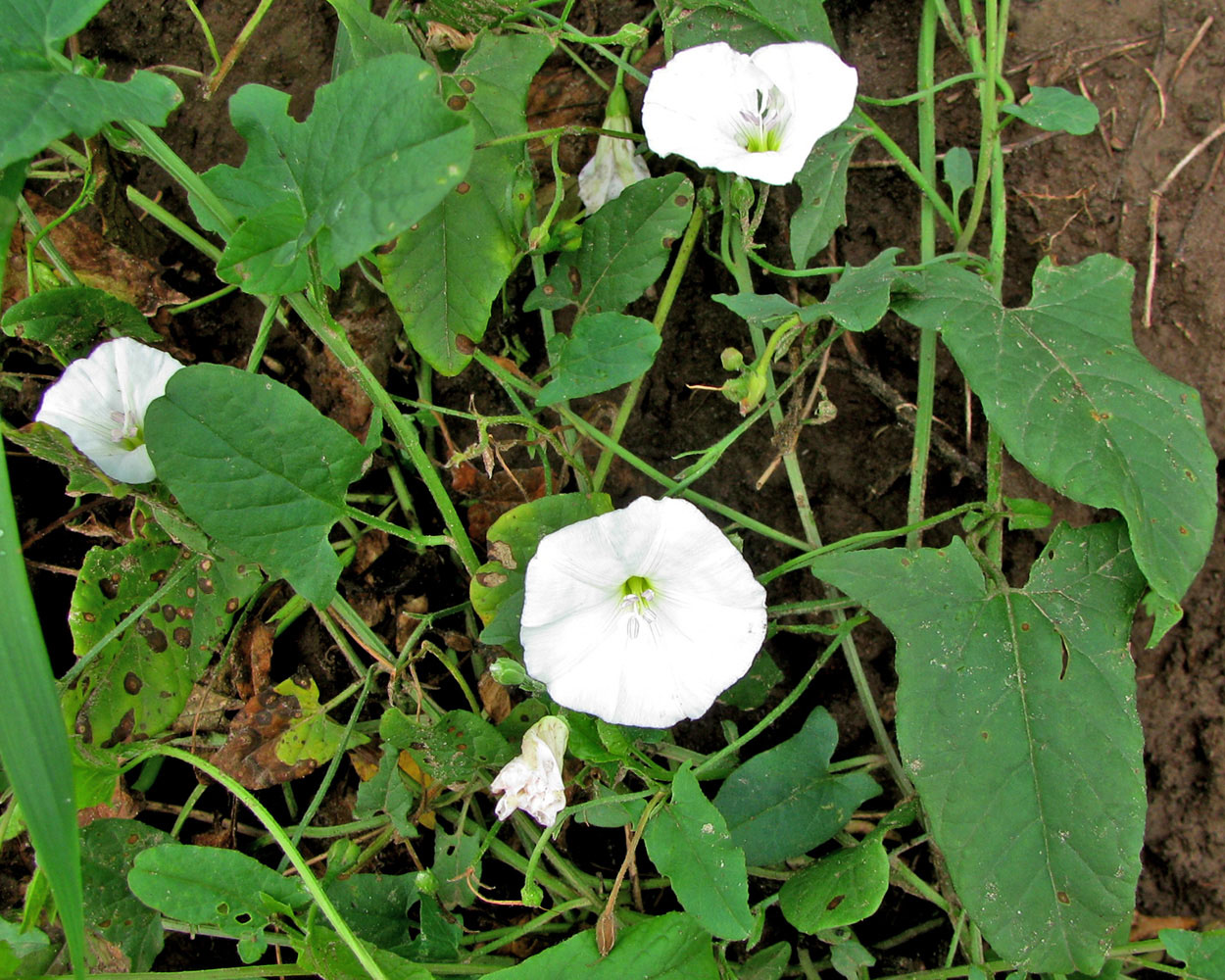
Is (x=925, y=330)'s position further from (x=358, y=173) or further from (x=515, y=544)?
(x=358, y=173)

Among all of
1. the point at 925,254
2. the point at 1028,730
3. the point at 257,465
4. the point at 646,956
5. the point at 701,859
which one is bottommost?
the point at 646,956

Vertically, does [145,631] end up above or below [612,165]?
below

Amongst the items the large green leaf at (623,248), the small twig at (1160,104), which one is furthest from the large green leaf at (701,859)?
the small twig at (1160,104)

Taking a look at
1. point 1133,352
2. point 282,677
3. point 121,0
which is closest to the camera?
point 1133,352

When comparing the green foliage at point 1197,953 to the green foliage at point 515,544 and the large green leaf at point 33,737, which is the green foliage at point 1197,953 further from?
the large green leaf at point 33,737

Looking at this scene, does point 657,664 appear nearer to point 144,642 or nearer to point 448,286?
point 448,286

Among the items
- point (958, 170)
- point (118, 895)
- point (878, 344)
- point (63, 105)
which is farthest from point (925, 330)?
point (118, 895)

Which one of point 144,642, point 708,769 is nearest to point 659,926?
point 708,769
